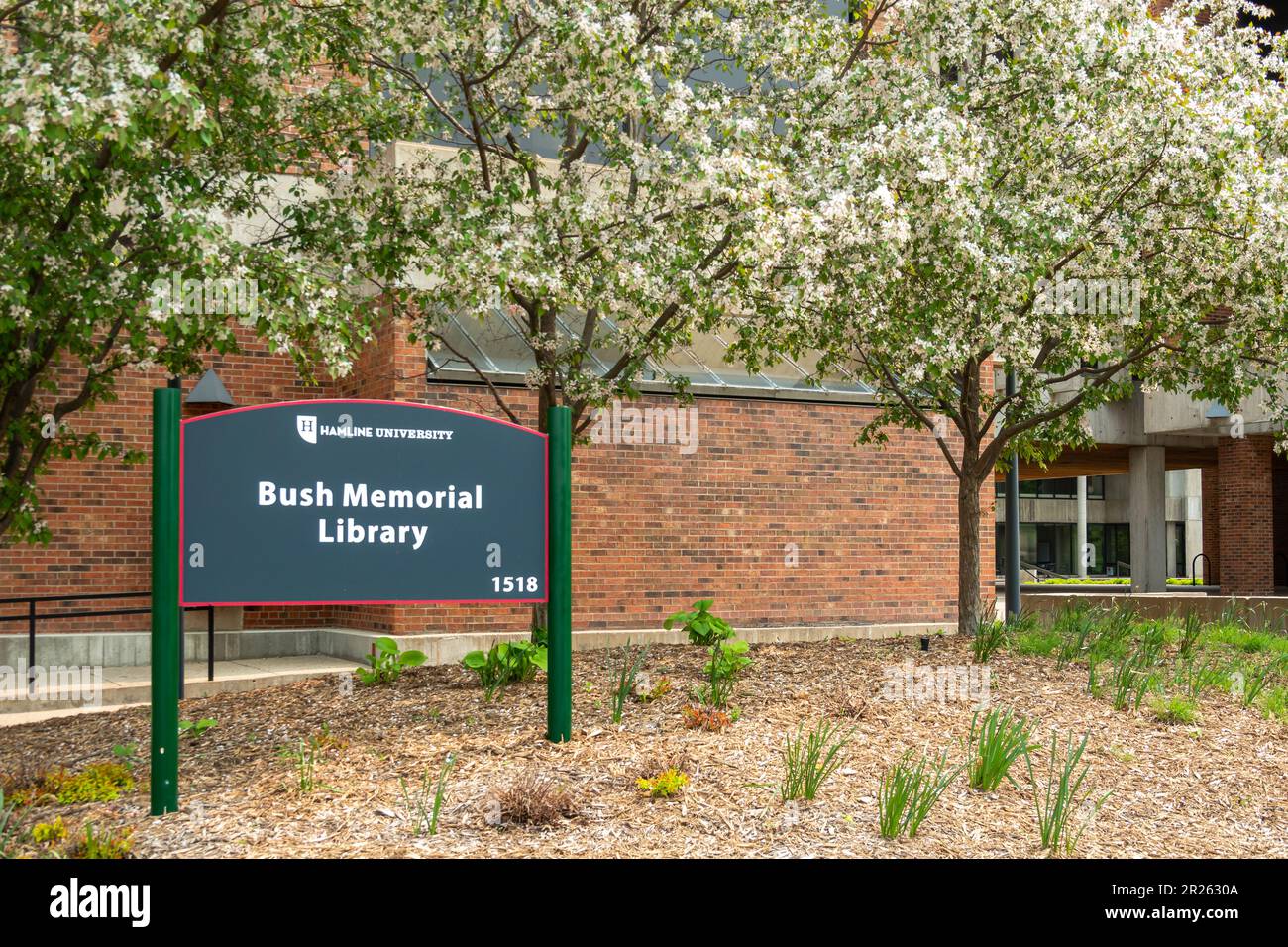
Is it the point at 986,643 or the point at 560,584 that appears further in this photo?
the point at 986,643

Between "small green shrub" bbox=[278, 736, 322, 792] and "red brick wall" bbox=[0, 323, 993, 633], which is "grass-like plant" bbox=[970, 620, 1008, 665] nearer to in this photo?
"red brick wall" bbox=[0, 323, 993, 633]

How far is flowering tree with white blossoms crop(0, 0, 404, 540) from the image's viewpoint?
5.20 meters

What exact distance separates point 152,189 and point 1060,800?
5827 mm

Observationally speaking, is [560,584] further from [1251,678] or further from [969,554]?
[1251,678]

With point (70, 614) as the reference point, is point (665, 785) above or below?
below

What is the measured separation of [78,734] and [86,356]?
276cm

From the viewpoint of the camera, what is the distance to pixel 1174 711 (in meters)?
7.36

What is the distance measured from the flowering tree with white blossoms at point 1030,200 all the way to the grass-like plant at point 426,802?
374 cm

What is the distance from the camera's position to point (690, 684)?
7707 mm

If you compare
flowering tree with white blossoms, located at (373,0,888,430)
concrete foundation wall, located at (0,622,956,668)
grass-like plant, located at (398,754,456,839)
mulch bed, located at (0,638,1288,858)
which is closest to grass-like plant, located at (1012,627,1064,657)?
mulch bed, located at (0,638,1288,858)

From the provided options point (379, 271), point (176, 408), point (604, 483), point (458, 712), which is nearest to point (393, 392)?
point (604, 483)

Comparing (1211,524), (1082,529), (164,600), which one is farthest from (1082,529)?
(164,600)

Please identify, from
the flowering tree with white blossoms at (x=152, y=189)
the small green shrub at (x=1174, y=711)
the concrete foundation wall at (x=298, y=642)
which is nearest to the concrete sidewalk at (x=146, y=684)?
the concrete foundation wall at (x=298, y=642)

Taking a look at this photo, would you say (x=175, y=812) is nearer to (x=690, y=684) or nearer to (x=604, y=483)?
(x=690, y=684)
